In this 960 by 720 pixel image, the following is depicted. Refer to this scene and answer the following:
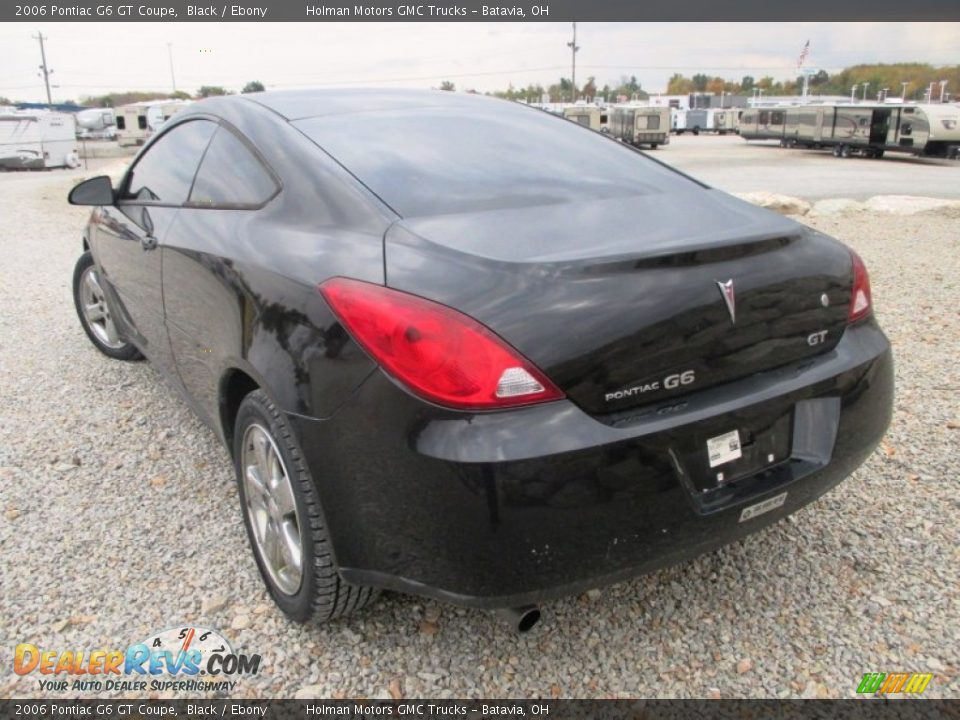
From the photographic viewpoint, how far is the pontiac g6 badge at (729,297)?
184 cm

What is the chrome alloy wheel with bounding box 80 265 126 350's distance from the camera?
452 cm

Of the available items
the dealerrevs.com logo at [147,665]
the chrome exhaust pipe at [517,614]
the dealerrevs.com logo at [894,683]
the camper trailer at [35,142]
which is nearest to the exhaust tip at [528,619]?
the chrome exhaust pipe at [517,614]

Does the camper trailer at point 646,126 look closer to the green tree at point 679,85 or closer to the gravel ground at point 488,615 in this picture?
the gravel ground at point 488,615

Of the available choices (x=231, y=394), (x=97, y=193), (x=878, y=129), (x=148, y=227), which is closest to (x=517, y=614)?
(x=231, y=394)

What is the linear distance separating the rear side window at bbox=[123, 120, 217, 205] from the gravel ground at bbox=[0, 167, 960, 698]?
1.16 m

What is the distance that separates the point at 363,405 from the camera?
5.69 ft

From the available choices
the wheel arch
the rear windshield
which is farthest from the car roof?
the wheel arch

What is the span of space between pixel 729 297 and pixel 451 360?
29.2 inches

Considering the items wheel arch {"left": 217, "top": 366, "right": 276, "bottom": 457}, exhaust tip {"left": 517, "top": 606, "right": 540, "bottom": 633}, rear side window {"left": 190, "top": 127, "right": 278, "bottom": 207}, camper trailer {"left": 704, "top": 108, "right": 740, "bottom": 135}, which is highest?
camper trailer {"left": 704, "top": 108, "right": 740, "bottom": 135}

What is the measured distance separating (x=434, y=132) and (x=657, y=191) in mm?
819

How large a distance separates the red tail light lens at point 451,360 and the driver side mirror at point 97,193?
2495mm

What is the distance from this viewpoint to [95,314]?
4.71m

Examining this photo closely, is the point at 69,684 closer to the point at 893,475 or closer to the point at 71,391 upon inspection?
the point at 71,391

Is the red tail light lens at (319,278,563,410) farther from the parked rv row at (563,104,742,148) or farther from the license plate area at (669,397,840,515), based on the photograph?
the parked rv row at (563,104,742,148)
